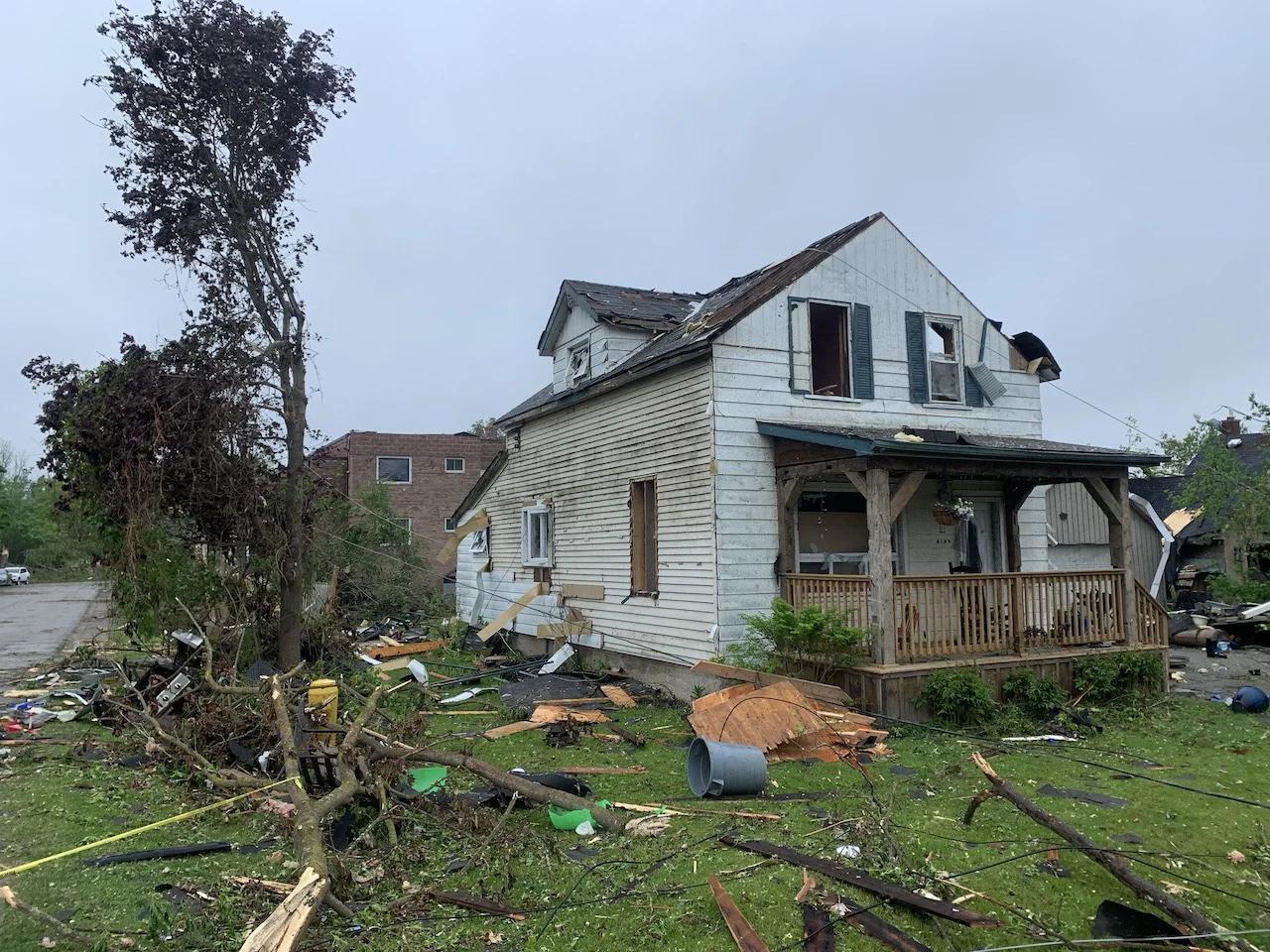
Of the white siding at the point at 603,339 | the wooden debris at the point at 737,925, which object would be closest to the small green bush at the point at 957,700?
the wooden debris at the point at 737,925

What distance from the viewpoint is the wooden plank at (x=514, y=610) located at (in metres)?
16.6

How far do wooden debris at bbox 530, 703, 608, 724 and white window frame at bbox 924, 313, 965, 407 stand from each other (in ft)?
23.1

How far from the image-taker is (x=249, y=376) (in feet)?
45.4

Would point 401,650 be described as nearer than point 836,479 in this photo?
No

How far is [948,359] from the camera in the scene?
44.6 feet

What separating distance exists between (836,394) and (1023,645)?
A: 444cm

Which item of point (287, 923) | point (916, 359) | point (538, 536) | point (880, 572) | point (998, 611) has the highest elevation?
point (916, 359)

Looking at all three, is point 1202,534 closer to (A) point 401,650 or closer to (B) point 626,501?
(B) point 626,501

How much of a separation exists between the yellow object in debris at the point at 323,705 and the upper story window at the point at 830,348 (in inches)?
307

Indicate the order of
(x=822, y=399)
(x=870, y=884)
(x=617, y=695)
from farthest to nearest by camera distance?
(x=617, y=695)
(x=822, y=399)
(x=870, y=884)

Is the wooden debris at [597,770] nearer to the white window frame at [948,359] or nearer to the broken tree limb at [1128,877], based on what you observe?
the broken tree limb at [1128,877]

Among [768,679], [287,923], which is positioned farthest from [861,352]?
[287,923]

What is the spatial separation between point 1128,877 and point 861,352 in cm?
881

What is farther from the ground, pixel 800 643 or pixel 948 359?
pixel 948 359
